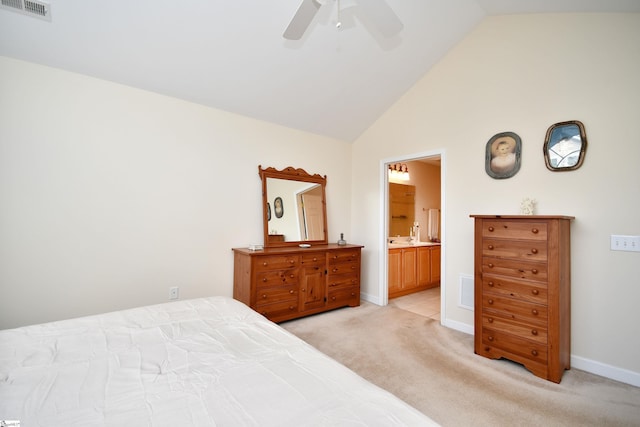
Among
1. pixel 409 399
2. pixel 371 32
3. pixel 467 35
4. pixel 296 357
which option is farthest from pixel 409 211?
pixel 296 357

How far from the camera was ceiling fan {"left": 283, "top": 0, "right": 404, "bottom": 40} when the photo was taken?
166 centimetres

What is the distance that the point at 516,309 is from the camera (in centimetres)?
237

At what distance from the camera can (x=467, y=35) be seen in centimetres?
319

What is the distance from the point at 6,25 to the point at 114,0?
0.80 m

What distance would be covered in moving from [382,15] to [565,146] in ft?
6.65

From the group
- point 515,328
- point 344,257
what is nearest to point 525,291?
point 515,328

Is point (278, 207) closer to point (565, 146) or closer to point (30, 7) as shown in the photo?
point (30, 7)

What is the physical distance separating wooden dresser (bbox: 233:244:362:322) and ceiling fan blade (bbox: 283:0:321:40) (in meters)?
2.02

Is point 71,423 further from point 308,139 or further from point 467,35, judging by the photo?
point 467,35

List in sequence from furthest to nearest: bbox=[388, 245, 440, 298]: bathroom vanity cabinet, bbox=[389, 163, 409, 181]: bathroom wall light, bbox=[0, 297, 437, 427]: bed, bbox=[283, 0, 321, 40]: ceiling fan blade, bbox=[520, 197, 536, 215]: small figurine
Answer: bbox=[389, 163, 409, 181]: bathroom wall light
bbox=[388, 245, 440, 298]: bathroom vanity cabinet
bbox=[520, 197, 536, 215]: small figurine
bbox=[283, 0, 321, 40]: ceiling fan blade
bbox=[0, 297, 437, 427]: bed

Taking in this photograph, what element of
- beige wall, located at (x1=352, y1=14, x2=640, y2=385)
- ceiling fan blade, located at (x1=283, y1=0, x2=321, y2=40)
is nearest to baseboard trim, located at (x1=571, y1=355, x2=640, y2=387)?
beige wall, located at (x1=352, y1=14, x2=640, y2=385)

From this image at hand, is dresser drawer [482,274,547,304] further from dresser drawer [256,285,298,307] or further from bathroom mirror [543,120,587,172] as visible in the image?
dresser drawer [256,285,298,307]

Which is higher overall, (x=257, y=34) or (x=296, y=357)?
(x=257, y=34)

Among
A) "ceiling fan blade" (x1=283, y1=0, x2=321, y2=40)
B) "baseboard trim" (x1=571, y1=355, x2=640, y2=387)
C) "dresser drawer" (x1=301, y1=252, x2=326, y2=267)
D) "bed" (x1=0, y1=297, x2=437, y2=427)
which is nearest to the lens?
"bed" (x1=0, y1=297, x2=437, y2=427)
